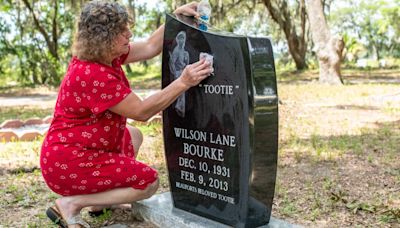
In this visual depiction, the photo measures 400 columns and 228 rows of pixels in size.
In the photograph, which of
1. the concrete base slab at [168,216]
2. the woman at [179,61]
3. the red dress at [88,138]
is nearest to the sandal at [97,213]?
the concrete base slab at [168,216]

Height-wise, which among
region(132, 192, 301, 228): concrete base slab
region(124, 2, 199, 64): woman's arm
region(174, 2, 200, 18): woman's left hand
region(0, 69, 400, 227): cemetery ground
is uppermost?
region(174, 2, 200, 18): woman's left hand

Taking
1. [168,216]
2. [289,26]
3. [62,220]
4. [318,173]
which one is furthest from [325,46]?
[62,220]

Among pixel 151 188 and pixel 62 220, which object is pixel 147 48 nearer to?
pixel 151 188

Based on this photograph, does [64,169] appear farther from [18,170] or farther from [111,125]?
[18,170]

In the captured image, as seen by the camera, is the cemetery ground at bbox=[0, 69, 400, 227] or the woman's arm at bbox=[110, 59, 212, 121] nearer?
→ the woman's arm at bbox=[110, 59, 212, 121]

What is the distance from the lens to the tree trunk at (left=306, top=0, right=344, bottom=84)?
13.4m

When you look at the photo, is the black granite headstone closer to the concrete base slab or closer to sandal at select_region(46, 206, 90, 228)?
the concrete base slab

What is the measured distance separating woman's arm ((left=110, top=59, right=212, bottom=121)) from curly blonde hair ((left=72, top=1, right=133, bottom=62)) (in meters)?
0.28

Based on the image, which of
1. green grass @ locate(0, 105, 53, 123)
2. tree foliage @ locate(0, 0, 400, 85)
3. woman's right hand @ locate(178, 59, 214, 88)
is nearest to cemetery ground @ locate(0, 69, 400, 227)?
woman's right hand @ locate(178, 59, 214, 88)

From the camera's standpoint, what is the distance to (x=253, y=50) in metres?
Answer: 2.51

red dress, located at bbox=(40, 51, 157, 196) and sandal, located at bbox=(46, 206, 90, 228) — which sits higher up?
red dress, located at bbox=(40, 51, 157, 196)

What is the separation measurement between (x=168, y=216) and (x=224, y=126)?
2.31 feet

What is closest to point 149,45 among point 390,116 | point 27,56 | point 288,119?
point 288,119

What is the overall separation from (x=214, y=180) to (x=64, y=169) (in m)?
0.80
